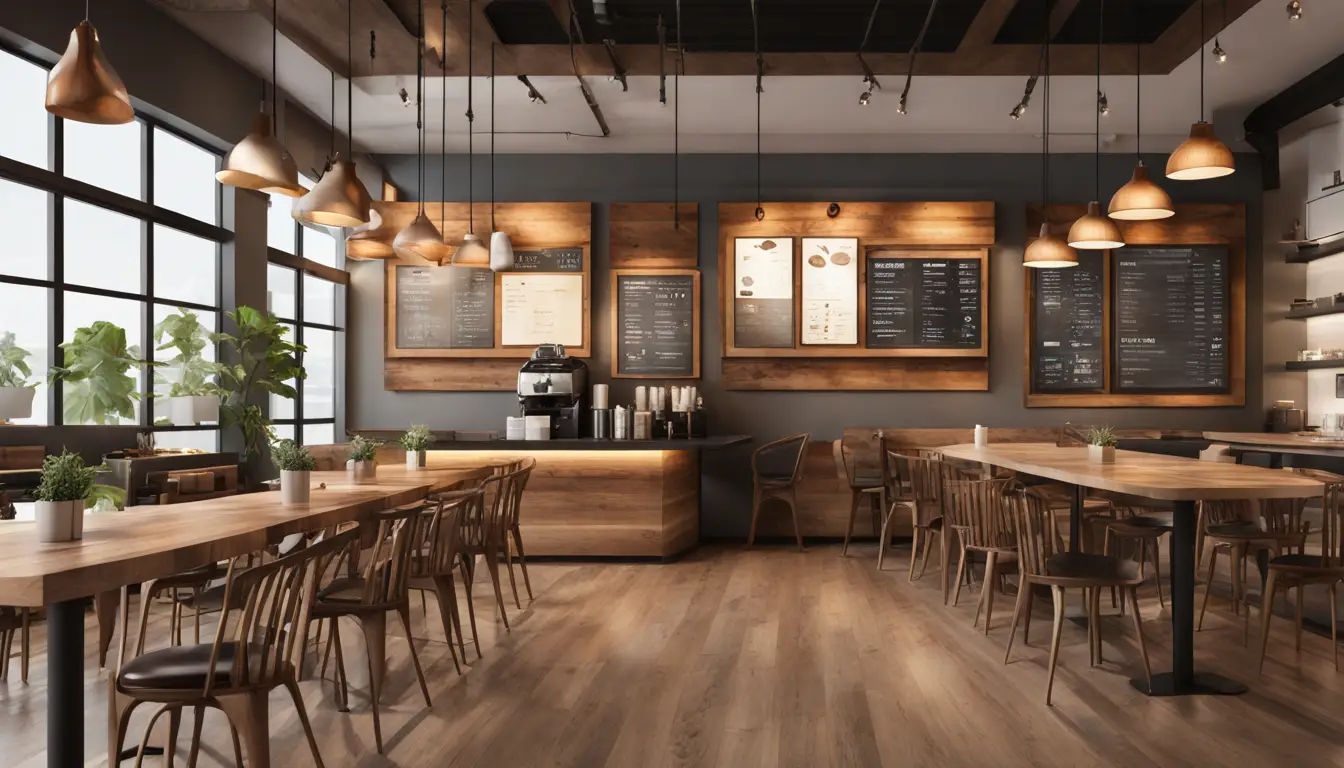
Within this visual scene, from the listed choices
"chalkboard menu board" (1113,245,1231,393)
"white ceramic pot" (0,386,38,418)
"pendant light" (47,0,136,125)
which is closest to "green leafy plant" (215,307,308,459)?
"white ceramic pot" (0,386,38,418)

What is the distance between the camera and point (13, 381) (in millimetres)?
4719

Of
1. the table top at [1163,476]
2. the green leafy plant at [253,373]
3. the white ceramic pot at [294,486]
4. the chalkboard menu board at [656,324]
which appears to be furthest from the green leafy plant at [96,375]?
the table top at [1163,476]

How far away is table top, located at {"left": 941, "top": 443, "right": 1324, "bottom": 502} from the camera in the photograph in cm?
347

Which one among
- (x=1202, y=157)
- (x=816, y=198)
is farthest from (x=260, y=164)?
(x=816, y=198)

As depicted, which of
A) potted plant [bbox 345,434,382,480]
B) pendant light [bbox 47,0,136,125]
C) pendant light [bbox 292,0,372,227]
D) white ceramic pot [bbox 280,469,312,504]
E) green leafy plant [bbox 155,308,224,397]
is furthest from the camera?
green leafy plant [bbox 155,308,224,397]

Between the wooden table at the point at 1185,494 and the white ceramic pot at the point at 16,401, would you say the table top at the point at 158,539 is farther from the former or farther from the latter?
the wooden table at the point at 1185,494

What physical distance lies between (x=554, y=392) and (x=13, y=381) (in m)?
3.44

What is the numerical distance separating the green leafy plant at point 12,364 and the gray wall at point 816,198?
11.4ft

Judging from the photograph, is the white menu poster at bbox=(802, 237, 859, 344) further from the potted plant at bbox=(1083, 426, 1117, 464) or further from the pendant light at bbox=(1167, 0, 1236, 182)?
the pendant light at bbox=(1167, 0, 1236, 182)

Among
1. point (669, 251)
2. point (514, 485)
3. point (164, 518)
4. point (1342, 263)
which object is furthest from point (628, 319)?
point (1342, 263)

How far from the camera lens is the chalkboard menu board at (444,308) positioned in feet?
26.4

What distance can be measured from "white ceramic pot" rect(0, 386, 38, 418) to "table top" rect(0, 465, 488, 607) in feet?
5.20

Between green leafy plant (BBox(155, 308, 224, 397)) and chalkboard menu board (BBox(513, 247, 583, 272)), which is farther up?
chalkboard menu board (BBox(513, 247, 583, 272))

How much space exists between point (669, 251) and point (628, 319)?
68 centimetres
